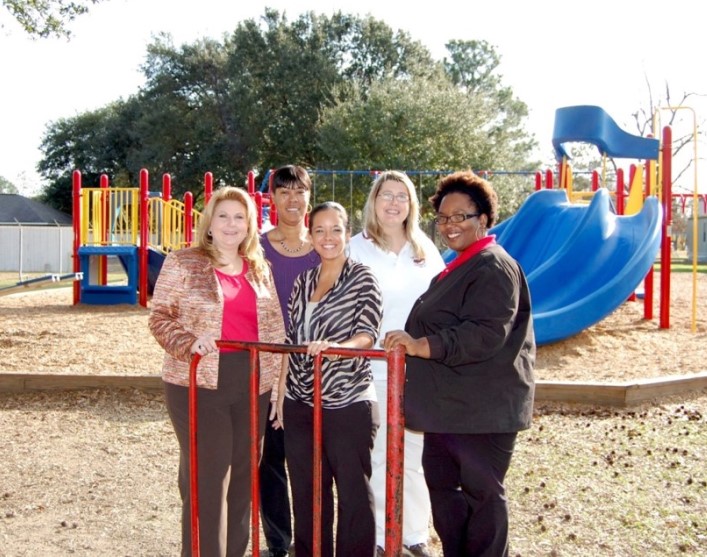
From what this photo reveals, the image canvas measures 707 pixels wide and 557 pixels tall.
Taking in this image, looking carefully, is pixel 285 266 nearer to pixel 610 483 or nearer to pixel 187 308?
pixel 187 308

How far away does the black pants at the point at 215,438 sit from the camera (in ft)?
10.1

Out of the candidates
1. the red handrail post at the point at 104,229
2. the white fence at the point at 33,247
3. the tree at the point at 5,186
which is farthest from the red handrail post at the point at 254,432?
the tree at the point at 5,186

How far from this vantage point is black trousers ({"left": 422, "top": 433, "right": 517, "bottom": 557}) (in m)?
2.91

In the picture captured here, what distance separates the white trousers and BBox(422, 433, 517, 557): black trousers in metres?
0.56

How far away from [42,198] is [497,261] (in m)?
55.7

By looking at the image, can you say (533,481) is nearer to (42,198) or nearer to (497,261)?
(497,261)

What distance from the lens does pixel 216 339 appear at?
3.02 m

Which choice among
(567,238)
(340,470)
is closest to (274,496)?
(340,470)

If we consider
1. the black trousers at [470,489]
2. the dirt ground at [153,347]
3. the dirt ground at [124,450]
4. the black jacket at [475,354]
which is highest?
the black jacket at [475,354]

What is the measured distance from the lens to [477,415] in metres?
2.85

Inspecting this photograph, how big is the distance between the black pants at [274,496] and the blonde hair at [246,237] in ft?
2.78

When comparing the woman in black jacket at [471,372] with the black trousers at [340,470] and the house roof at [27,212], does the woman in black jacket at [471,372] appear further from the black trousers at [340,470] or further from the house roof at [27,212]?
the house roof at [27,212]

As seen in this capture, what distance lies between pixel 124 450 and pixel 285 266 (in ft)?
7.47

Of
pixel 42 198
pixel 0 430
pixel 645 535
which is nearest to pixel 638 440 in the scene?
pixel 645 535
